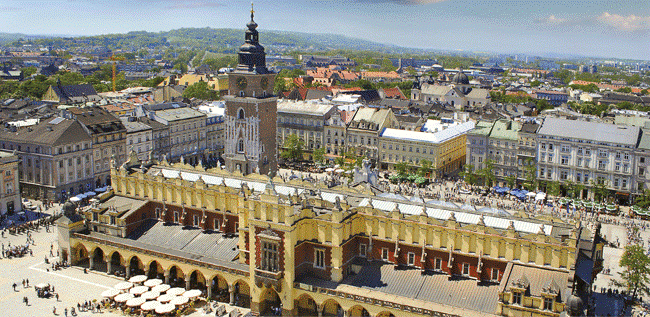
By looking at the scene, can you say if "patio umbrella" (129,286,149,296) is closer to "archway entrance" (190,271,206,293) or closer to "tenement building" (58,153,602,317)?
"tenement building" (58,153,602,317)

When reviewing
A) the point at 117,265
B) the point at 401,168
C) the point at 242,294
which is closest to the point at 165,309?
the point at 242,294

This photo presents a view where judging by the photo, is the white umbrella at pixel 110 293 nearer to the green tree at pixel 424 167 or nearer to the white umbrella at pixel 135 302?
the white umbrella at pixel 135 302

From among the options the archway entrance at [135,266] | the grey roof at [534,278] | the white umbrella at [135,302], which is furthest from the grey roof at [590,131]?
the white umbrella at [135,302]

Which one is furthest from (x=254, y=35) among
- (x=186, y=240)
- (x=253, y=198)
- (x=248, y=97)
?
(x=253, y=198)

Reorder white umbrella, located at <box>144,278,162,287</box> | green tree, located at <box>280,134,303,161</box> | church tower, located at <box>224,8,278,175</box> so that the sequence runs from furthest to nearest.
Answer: green tree, located at <box>280,134,303,161</box>, church tower, located at <box>224,8,278,175</box>, white umbrella, located at <box>144,278,162,287</box>

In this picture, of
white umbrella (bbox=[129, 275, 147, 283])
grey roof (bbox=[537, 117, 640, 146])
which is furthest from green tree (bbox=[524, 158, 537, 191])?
white umbrella (bbox=[129, 275, 147, 283])

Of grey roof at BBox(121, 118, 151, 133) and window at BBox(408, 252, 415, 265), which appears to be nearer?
window at BBox(408, 252, 415, 265)

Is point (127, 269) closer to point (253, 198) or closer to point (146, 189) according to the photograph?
point (146, 189)
